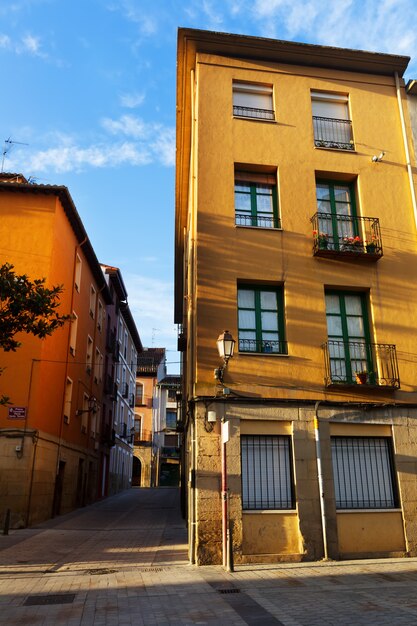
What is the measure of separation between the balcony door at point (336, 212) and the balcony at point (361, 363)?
2465 mm

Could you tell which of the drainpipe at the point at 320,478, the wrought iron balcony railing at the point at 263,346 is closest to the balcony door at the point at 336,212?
the wrought iron balcony railing at the point at 263,346

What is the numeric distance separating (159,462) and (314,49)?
45.5 meters

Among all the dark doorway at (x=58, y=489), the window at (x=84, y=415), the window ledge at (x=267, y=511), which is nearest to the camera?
the window ledge at (x=267, y=511)

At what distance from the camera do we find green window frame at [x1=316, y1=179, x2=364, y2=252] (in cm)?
1295

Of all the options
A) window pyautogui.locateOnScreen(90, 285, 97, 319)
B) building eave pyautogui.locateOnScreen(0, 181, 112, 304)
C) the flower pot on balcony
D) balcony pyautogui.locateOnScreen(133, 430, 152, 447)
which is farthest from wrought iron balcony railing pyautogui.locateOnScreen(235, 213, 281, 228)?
balcony pyautogui.locateOnScreen(133, 430, 152, 447)

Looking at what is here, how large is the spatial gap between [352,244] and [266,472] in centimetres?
561

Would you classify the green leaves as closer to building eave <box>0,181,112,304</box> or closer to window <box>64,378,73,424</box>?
building eave <box>0,181,112,304</box>

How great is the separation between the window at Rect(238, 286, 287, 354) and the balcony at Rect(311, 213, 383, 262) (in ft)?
5.07

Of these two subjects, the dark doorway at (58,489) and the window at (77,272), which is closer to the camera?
the dark doorway at (58,489)

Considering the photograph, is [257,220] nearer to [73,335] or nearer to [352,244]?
[352,244]

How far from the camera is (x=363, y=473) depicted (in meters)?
11.4

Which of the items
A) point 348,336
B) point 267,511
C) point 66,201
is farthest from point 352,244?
point 66,201

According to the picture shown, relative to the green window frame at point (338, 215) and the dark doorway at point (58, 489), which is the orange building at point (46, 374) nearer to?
the dark doorway at point (58, 489)

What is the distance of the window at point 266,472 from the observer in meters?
10.9
